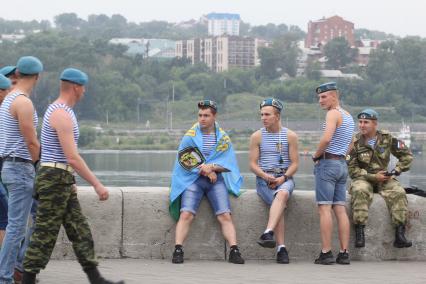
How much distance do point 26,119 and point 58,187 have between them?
45cm

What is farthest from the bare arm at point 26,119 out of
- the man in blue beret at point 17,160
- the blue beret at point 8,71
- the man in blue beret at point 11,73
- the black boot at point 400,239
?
the black boot at point 400,239

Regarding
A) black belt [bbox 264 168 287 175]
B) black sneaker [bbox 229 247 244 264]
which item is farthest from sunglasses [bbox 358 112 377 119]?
black sneaker [bbox 229 247 244 264]

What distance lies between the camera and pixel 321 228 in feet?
29.9

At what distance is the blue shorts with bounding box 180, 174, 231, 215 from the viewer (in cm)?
914

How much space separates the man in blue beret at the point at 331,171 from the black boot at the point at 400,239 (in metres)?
0.44

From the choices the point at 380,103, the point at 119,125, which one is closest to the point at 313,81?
the point at 380,103

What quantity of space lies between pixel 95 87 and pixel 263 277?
4610 inches

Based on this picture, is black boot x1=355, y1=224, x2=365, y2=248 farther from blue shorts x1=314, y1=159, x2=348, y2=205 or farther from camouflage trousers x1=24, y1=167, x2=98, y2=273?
camouflage trousers x1=24, y1=167, x2=98, y2=273

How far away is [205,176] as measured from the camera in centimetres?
917

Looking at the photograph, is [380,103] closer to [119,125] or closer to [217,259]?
[119,125]

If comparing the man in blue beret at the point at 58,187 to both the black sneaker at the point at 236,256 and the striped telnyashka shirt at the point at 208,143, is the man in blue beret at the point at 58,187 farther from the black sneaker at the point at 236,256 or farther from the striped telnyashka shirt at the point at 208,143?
the striped telnyashka shirt at the point at 208,143

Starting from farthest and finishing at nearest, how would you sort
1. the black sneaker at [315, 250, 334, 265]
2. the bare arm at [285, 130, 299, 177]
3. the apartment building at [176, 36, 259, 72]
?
the apartment building at [176, 36, 259, 72] → the bare arm at [285, 130, 299, 177] → the black sneaker at [315, 250, 334, 265]

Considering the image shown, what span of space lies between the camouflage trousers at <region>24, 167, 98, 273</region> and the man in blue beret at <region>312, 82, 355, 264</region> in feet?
7.99

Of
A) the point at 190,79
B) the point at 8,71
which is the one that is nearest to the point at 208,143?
the point at 8,71
